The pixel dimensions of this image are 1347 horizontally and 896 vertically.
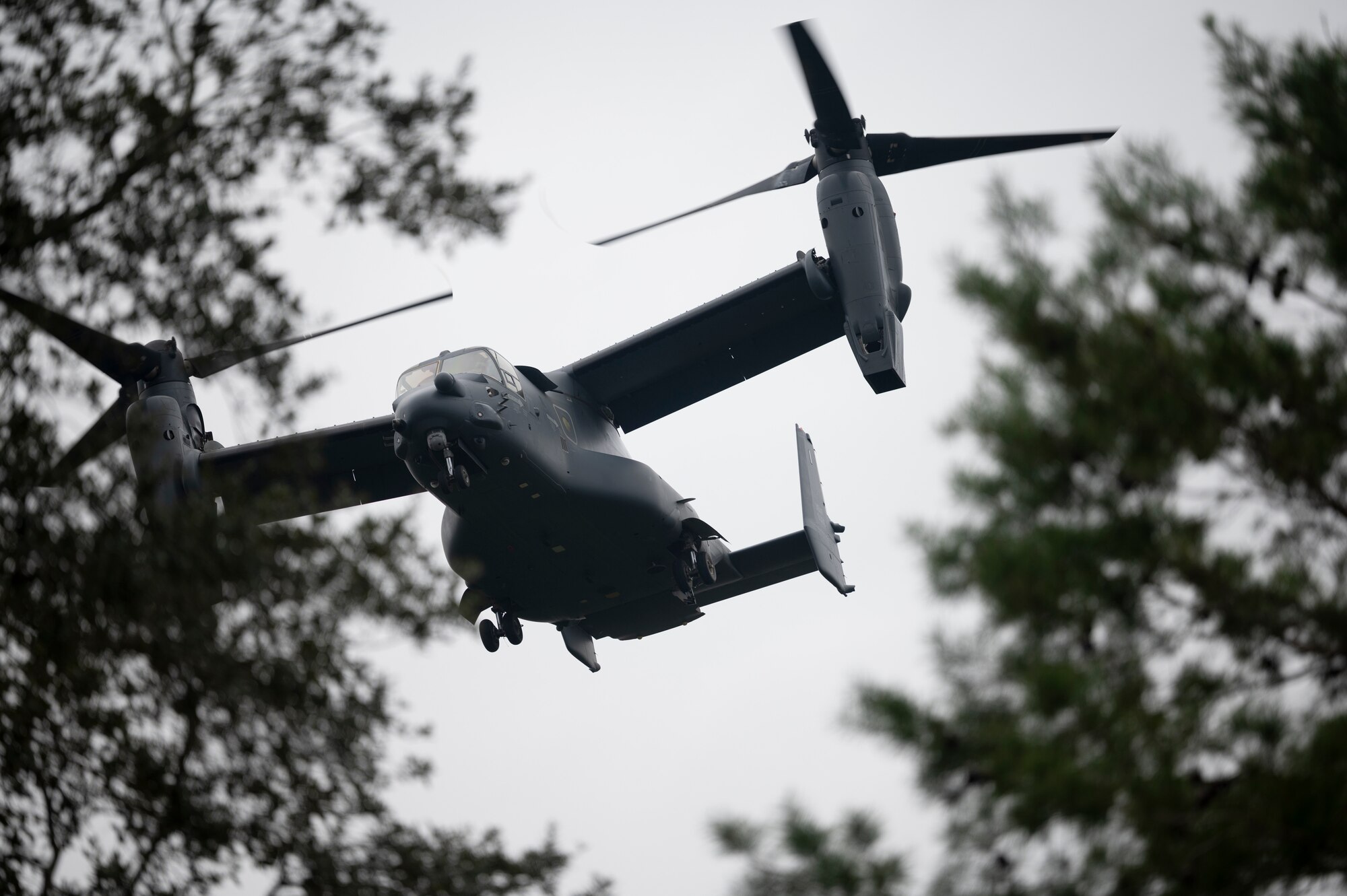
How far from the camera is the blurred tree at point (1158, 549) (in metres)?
4.50

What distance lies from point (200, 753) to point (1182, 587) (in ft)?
17.4

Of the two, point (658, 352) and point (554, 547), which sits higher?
point (658, 352)

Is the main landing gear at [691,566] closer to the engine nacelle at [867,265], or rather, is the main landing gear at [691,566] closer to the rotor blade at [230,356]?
the engine nacelle at [867,265]

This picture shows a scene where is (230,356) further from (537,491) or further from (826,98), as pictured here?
(826,98)

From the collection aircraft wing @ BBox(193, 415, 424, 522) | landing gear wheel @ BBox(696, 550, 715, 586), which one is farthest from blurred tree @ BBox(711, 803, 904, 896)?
landing gear wheel @ BBox(696, 550, 715, 586)

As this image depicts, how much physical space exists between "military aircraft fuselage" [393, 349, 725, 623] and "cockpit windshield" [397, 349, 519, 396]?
14mm

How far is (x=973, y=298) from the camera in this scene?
5.50 m

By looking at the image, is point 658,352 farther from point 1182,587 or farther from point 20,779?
point 1182,587

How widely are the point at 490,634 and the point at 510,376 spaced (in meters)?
3.81

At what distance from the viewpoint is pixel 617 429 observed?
17.5 m

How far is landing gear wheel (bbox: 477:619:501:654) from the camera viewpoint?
16875 millimetres

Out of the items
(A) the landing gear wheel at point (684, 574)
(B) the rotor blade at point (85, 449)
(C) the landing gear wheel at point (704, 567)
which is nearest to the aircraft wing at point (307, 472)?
(B) the rotor blade at point (85, 449)

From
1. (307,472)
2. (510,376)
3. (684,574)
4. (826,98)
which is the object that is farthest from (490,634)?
(307,472)

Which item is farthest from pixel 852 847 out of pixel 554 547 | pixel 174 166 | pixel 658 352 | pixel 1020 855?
pixel 658 352
